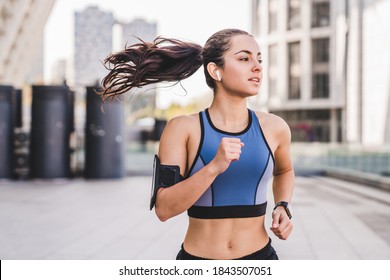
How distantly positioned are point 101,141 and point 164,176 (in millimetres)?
14795

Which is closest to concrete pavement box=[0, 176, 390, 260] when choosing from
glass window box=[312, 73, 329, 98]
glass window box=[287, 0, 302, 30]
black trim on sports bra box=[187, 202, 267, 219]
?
black trim on sports bra box=[187, 202, 267, 219]

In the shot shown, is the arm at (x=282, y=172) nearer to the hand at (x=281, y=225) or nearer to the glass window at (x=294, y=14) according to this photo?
the hand at (x=281, y=225)

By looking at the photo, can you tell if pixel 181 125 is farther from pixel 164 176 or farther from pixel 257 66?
pixel 257 66

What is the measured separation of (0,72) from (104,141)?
1970 cm

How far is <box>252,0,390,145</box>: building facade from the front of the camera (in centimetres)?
4699

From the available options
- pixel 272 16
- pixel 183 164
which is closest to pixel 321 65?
pixel 272 16

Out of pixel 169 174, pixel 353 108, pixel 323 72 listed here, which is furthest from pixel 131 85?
pixel 323 72

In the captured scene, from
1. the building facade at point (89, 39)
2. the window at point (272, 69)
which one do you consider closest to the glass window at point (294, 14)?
the window at point (272, 69)

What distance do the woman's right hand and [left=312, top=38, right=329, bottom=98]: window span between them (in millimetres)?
51449

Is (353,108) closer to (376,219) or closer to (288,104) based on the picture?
(288,104)

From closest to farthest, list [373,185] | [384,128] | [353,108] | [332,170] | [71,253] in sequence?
[71,253]
[373,185]
[332,170]
[384,128]
[353,108]

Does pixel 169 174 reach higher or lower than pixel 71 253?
higher

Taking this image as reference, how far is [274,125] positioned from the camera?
7.72 feet

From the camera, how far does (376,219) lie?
9.73 meters
